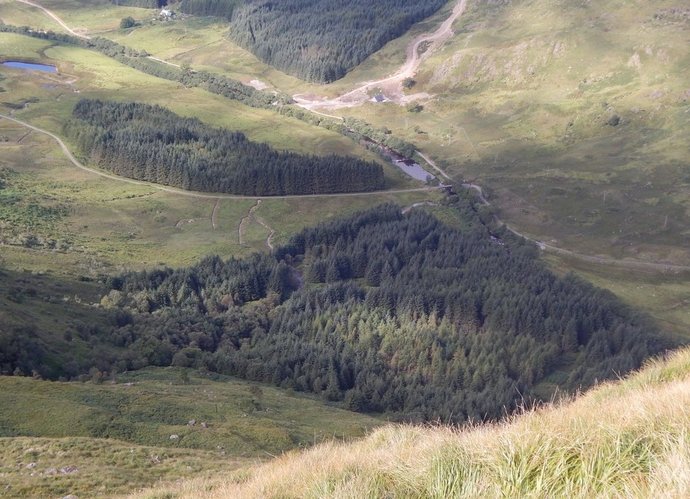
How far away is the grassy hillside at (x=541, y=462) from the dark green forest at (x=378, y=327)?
5361cm

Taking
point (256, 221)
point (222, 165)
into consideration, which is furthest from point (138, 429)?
point (222, 165)

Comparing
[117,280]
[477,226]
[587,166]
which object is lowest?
[117,280]

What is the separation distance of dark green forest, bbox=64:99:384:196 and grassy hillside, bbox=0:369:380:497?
338 ft

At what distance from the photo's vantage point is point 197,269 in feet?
390

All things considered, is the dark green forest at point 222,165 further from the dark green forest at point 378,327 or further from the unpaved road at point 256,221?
the dark green forest at point 378,327

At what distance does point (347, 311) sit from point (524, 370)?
89.6 feet

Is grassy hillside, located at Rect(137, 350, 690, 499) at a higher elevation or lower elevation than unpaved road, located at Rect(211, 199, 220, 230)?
higher

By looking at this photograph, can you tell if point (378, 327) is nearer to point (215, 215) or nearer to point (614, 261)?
point (614, 261)

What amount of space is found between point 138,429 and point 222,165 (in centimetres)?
13283

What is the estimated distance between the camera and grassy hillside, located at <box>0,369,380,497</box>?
3362cm

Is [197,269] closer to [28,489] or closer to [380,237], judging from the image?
[380,237]

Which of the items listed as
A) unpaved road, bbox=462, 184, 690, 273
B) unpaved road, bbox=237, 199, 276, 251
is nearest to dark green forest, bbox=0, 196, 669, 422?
unpaved road, bbox=462, 184, 690, 273

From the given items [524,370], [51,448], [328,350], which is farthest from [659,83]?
[51,448]

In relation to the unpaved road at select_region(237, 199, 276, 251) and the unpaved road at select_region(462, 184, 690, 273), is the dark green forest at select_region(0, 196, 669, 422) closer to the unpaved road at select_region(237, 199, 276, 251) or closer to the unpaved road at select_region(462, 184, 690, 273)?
the unpaved road at select_region(462, 184, 690, 273)
